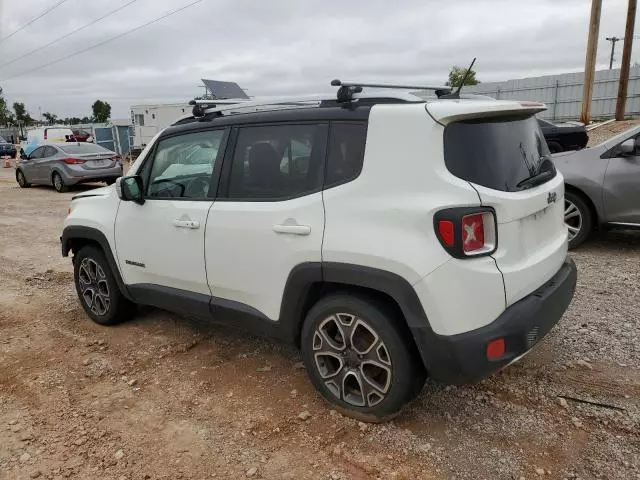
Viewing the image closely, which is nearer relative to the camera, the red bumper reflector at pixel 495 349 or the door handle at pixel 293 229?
the red bumper reflector at pixel 495 349

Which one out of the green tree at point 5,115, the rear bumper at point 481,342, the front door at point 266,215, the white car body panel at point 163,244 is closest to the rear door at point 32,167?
the white car body panel at point 163,244

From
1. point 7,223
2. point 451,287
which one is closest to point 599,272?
point 451,287

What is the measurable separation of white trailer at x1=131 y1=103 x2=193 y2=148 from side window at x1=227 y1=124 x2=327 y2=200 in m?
25.9

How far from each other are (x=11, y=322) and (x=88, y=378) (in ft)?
5.41

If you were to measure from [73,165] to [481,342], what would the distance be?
1435 cm

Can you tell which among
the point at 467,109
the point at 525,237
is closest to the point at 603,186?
the point at 525,237

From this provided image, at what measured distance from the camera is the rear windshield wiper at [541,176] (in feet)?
9.39

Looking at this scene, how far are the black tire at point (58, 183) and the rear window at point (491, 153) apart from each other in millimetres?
14298

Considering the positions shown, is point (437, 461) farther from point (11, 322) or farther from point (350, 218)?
point (11, 322)

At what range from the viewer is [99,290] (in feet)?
15.2

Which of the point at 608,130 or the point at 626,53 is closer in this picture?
the point at 608,130

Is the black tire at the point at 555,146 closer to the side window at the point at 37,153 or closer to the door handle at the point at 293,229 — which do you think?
the door handle at the point at 293,229

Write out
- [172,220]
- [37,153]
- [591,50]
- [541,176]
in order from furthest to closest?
[591,50] < [37,153] < [172,220] < [541,176]

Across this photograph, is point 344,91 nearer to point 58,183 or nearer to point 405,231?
point 405,231
